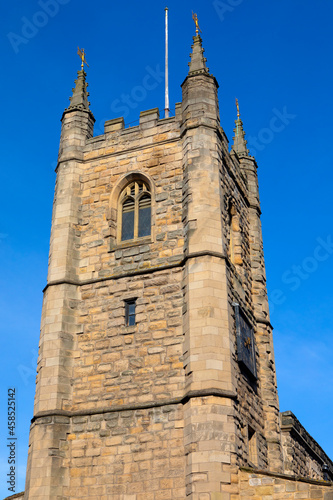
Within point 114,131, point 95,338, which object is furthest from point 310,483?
point 114,131

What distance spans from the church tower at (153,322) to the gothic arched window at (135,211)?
0.04 metres

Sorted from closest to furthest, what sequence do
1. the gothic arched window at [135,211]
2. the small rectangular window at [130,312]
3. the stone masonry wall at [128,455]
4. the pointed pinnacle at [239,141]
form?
the stone masonry wall at [128,455] → the small rectangular window at [130,312] → the gothic arched window at [135,211] → the pointed pinnacle at [239,141]

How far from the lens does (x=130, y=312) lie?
16797 millimetres

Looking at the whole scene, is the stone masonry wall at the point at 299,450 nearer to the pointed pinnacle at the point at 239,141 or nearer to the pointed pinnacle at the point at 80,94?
the pointed pinnacle at the point at 239,141

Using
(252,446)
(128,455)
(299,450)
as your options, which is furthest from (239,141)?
(128,455)

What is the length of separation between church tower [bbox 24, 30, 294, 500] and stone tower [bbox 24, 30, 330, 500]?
0.11ft

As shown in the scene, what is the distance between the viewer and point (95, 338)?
16703 mm

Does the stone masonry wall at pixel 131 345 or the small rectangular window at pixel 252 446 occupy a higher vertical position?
the stone masonry wall at pixel 131 345

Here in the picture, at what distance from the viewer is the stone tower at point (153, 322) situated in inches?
575

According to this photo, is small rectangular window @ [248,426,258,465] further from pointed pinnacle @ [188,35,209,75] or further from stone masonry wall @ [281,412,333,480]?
pointed pinnacle @ [188,35,209,75]

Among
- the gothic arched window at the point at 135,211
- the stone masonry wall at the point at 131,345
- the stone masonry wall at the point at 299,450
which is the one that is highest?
the gothic arched window at the point at 135,211

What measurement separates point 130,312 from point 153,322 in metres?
0.85

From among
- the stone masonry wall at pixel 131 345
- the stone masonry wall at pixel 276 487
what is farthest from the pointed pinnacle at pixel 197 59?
the stone masonry wall at pixel 276 487

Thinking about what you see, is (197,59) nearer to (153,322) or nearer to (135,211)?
(135,211)
